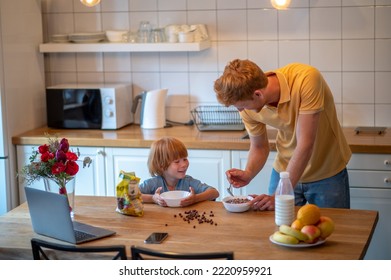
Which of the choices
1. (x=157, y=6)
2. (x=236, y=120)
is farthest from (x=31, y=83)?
(x=236, y=120)

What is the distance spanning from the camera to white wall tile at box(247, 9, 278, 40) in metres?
4.30

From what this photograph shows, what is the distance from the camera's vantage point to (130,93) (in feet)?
15.0

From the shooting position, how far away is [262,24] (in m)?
4.33

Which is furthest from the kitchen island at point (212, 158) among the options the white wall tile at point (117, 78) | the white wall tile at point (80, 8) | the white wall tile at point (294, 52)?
the white wall tile at point (80, 8)

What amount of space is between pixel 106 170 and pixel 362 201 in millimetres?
1400

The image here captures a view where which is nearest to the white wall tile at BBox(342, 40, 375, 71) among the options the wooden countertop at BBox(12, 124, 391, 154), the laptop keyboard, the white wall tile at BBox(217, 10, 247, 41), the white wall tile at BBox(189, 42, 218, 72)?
the wooden countertop at BBox(12, 124, 391, 154)

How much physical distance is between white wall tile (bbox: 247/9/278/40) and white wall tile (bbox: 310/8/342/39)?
218mm

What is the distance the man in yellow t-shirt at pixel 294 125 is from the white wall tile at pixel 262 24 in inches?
50.0

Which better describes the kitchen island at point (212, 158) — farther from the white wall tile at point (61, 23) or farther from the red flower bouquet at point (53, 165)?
the red flower bouquet at point (53, 165)

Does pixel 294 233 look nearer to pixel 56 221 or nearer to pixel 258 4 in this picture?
pixel 56 221

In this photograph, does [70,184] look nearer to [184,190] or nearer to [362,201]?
[184,190]

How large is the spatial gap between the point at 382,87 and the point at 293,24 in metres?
0.62

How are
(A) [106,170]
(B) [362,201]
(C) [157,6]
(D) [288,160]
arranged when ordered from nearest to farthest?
(D) [288,160]
(B) [362,201]
(A) [106,170]
(C) [157,6]

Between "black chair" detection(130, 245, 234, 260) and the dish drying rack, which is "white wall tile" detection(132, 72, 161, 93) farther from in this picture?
"black chair" detection(130, 245, 234, 260)
